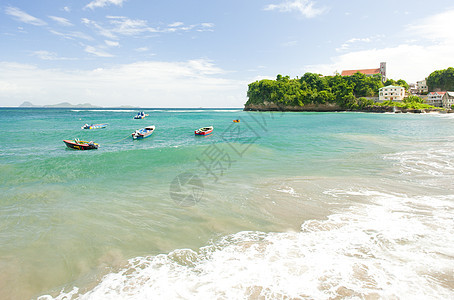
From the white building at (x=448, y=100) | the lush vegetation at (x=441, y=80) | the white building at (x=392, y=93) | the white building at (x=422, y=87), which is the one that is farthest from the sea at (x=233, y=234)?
the white building at (x=422, y=87)

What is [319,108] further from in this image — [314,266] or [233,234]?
[314,266]

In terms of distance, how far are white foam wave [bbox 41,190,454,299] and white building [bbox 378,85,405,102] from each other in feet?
333

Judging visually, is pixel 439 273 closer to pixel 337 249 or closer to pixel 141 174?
pixel 337 249

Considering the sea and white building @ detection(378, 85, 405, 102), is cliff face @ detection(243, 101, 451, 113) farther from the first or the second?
the sea

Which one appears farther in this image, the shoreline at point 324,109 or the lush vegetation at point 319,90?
the lush vegetation at point 319,90

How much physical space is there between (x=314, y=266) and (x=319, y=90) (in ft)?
399

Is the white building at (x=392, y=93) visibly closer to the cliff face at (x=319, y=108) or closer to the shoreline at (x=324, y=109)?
the cliff face at (x=319, y=108)

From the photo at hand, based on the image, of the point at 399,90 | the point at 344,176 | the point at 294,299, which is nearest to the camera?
the point at 294,299

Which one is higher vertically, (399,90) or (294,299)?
(399,90)

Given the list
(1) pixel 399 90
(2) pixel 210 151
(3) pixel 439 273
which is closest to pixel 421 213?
(3) pixel 439 273

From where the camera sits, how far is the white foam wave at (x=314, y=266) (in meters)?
3.99

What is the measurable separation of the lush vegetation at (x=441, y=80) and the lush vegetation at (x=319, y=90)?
1424 cm

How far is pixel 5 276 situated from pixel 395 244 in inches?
335

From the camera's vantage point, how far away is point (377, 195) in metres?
8.21
